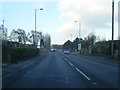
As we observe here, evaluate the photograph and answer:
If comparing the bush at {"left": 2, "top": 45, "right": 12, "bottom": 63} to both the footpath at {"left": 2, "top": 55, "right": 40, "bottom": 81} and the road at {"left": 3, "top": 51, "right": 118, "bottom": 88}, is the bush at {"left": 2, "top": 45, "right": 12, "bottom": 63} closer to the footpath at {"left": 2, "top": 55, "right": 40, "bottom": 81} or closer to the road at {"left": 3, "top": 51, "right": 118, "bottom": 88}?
the footpath at {"left": 2, "top": 55, "right": 40, "bottom": 81}

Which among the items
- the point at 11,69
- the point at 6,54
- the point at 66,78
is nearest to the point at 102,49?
the point at 6,54

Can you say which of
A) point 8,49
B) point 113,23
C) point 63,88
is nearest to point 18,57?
point 8,49

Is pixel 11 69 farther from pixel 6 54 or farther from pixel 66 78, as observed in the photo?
pixel 6 54

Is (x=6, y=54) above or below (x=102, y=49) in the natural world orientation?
below

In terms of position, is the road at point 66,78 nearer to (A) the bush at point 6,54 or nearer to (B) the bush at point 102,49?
(A) the bush at point 6,54

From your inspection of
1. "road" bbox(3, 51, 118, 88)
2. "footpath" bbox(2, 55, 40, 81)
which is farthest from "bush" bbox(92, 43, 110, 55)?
"road" bbox(3, 51, 118, 88)

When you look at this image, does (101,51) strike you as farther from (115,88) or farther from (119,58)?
(115,88)

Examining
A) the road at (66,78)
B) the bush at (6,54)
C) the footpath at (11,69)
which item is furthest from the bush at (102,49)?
the road at (66,78)

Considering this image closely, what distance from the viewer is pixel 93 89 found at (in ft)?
36.3

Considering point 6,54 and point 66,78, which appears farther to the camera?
point 6,54

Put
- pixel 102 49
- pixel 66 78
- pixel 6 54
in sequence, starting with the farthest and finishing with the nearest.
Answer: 1. pixel 102 49
2. pixel 6 54
3. pixel 66 78

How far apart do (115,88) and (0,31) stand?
193 feet

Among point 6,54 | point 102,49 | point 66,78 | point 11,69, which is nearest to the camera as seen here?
point 66,78

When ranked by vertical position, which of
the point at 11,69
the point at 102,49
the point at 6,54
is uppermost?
the point at 102,49
